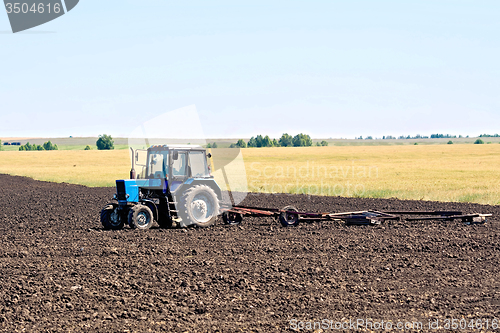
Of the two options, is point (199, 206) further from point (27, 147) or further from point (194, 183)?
point (27, 147)

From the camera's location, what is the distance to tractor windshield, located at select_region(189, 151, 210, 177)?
42.5ft

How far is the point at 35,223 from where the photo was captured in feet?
48.6

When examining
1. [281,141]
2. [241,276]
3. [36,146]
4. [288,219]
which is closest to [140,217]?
[288,219]

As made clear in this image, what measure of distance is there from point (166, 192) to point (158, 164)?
2.62ft

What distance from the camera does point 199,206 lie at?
13078 mm

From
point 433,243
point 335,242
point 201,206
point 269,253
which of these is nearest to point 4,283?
point 269,253

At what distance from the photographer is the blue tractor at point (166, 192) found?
12.5 m

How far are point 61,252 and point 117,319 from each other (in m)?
4.73

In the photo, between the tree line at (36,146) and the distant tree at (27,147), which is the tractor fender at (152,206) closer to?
the tree line at (36,146)

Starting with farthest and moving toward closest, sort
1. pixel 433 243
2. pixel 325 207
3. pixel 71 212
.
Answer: pixel 325 207 → pixel 71 212 → pixel 433 243

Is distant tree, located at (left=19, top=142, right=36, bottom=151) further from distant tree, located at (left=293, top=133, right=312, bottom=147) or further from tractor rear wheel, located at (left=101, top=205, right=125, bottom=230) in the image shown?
tractor rear wheel, located at (left=101, top=205, right=125, bottom=230)

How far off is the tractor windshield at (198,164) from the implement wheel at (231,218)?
1440mm

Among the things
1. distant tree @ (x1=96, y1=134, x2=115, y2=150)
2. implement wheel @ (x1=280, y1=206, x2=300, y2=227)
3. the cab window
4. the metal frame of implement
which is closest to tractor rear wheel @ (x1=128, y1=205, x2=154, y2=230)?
the cab window

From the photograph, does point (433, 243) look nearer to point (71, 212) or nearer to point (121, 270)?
point (121, 270)
